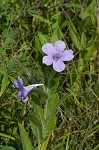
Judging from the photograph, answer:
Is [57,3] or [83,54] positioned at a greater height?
[57,3]

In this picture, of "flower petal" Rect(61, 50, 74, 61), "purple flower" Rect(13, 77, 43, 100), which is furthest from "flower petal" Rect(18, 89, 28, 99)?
"flower petal" Rect(61, 50, 74, 61)

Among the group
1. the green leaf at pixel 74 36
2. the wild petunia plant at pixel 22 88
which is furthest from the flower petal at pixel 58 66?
the green leaf at pixel 74 36

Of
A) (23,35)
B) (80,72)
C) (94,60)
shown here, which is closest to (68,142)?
(80,72)

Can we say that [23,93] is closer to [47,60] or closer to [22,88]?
[22,88]

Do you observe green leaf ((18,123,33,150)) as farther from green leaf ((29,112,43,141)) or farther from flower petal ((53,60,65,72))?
flower petal ((53,60,65,72))

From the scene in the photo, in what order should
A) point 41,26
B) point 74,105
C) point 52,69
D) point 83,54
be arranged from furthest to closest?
point 41,26
point 83,54
point 74,105
point 52,69

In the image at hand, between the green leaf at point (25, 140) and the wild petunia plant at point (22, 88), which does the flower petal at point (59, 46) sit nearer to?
the wild petunia plant at point (22, 88)

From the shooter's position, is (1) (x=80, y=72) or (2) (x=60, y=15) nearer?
(1) (x=80, y=72)

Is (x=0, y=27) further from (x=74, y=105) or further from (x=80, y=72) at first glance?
(x=74, y=105)
